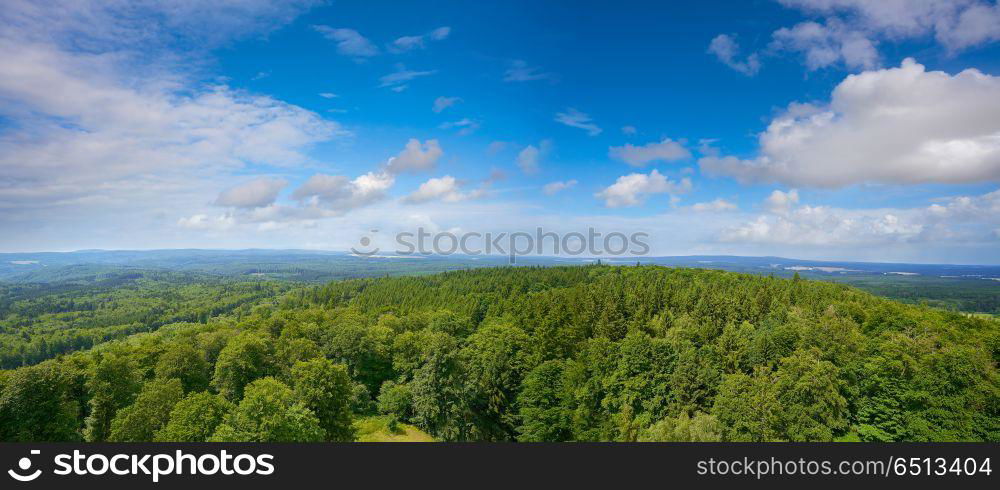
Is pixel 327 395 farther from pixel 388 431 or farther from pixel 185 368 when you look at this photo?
pixel 185 368

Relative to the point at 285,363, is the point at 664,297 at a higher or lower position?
higher

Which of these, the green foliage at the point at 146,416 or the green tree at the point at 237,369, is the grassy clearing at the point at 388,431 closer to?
the green tree at the point at 237,369

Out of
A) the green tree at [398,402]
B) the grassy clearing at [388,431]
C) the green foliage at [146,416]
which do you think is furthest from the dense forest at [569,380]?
the grassy clearing at [388,431]

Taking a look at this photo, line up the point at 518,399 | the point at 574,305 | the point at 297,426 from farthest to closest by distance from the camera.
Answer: the point at 574,305, the point at 518,399, the point at 297,426

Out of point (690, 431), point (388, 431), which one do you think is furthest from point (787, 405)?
point (388, 431)

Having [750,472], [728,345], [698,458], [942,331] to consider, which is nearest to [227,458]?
[698,458]

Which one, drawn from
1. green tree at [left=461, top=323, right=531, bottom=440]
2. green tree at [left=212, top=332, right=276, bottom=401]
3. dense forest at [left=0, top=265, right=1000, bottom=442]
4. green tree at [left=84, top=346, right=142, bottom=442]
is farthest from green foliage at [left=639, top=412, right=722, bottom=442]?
green tree at [left=84, top=346, right=142, bottom=442]

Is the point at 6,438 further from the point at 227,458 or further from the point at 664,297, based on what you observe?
the point at 664,297
